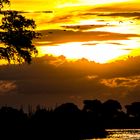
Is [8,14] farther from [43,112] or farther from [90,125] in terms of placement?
[90,125]

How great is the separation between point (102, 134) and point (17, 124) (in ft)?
295

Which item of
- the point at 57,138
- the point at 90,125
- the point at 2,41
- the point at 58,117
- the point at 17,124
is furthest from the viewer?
the point at 90,125

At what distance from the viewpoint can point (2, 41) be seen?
64.6m

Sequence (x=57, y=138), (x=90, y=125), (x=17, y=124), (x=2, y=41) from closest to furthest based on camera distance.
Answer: (x=2, y=41)
(x=17, y=124)
(x=57, y=138)
(x=90, y=125)

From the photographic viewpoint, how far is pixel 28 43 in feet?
214

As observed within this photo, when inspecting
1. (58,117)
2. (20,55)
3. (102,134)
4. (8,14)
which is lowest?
(102,134)

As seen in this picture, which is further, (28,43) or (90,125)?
(90,125)

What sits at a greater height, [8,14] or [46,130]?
[8,14]

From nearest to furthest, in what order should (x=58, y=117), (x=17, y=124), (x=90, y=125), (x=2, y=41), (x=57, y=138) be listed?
(x=2, y=41), (x=17, y=124), (x=57, y=138), (x=58, y=117), (x=90, y=125)

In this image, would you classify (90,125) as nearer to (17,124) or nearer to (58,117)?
(58,117)

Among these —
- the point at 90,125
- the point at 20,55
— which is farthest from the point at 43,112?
the point at 90,125

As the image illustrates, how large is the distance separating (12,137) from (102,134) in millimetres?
93853

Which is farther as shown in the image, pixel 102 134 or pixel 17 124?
pixel 102 134

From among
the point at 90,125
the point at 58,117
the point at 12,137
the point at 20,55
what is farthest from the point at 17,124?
the point at 90,125
